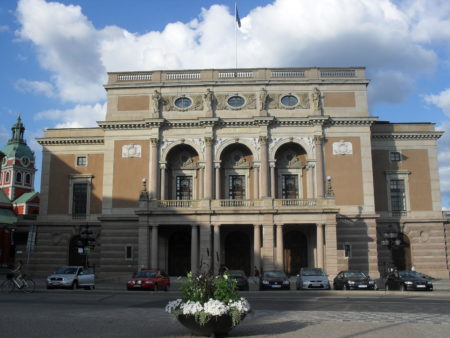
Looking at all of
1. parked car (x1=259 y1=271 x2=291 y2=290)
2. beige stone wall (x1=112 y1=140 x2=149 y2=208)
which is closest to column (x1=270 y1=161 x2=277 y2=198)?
beige stone wall (x1=112 y1=140 x2=149 y2=208)

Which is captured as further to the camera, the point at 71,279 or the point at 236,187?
the point at 236,187

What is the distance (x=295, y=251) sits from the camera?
1817 inches

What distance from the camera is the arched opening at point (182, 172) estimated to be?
4766 cm

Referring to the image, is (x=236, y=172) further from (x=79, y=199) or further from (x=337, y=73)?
(x=79, y=199)

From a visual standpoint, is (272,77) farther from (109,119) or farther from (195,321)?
(195,321)

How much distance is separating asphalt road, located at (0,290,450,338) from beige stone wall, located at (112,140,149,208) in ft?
80.3

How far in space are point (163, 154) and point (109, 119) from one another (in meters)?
6.21

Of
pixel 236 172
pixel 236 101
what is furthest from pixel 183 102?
pixel 236 172

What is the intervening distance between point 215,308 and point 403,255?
39.5 meters

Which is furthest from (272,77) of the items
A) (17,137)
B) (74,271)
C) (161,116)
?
(17,137)

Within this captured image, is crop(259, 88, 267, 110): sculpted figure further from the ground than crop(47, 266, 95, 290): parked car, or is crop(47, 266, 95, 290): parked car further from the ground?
crop(259, 88, 267, 110): sculpted figure

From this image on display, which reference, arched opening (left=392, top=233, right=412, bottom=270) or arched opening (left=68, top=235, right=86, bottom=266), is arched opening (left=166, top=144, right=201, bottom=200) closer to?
arched opening (left=68, top=235, right=86, bottom=266)

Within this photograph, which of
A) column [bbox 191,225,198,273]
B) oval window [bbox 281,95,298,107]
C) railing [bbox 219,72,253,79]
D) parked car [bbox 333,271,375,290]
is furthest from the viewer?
railing [bbox 219,72,253,79]

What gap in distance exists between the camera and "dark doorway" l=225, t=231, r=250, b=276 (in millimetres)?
46438
